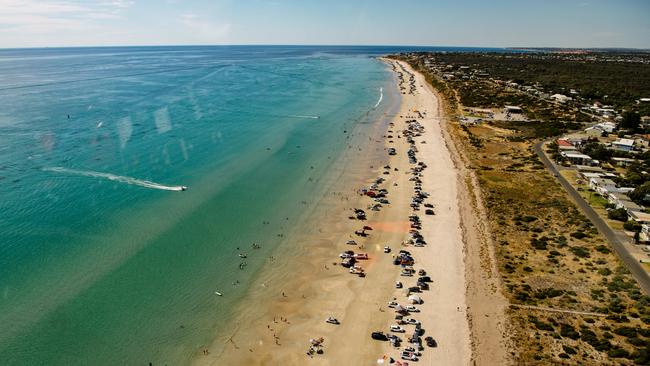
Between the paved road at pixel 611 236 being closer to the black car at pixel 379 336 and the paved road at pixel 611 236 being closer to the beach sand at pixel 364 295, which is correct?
the beach sand at pixel 364 295

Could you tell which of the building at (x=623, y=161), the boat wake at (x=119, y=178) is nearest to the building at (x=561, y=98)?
the building at (x=623, y=161)

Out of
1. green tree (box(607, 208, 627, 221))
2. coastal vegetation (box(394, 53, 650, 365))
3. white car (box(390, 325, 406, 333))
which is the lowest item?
white car (box(390, 325, 406, 333))

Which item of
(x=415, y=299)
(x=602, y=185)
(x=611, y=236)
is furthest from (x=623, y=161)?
(x=415, y=299)

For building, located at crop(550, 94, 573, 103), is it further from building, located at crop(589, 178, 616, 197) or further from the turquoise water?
building, located at crop(589, 178, 616, 197)

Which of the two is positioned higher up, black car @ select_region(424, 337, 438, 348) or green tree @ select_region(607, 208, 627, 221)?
green tree @ select_region(607, 208, 627, 221)

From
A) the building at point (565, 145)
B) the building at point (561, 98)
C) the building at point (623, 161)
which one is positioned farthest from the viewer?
the building at point (561, 98)

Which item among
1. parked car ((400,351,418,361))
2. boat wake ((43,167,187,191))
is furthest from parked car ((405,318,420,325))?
boat wake ((43,167,187,191))

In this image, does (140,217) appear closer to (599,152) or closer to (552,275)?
(552,275)
